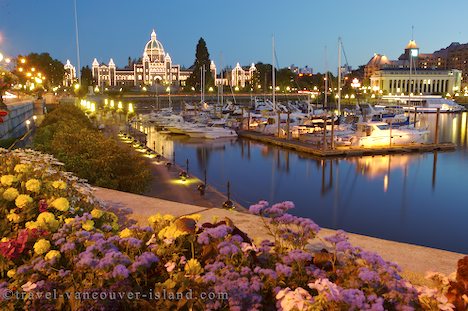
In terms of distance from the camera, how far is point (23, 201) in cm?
575

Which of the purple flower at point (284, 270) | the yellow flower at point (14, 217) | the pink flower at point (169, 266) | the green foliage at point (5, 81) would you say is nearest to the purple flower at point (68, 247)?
the pink flower at point (169, 266)

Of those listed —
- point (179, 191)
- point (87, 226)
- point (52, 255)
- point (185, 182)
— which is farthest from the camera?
point (185, 182)

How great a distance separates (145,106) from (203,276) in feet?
406

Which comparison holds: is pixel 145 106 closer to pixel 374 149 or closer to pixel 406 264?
pixel 374 149

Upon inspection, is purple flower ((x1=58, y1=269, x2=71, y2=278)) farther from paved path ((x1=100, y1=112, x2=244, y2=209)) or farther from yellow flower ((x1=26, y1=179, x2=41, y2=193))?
paved path ((x1=100, y1=112, x2=244, y2=209))

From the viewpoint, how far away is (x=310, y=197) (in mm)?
30500

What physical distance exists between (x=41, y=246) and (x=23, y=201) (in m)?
1.34

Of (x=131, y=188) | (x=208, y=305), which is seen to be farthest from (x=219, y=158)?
(x=208, y=305)

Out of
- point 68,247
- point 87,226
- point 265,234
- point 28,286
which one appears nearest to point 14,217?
point 87,226

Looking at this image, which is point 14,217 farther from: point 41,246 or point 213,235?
point 213,235

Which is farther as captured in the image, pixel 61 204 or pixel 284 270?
pixel 61 204

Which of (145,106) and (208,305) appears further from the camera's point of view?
(145,106)

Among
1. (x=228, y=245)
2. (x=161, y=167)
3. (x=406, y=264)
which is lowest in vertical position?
(x=161, y=167)

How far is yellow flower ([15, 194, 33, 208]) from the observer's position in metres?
5.74
